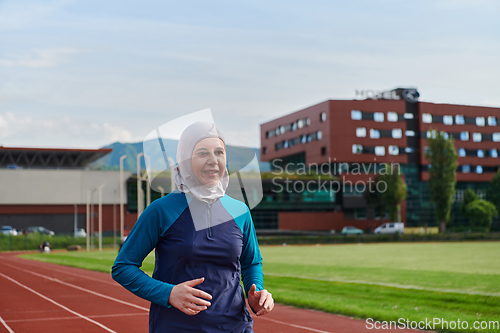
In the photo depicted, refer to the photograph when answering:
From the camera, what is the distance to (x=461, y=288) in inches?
600

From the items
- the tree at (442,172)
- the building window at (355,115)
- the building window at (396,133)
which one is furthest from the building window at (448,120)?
the tree at (442,172)

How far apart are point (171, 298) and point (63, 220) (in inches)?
3270

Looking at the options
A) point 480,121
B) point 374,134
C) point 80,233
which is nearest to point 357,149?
point 374,134

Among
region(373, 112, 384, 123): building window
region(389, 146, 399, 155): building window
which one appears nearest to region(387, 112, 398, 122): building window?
region(373, 112, 384, 123): building window

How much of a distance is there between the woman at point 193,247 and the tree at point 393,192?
7532 cm

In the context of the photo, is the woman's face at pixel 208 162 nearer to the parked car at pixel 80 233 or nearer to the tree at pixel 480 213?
the parked car at pixel 80 233

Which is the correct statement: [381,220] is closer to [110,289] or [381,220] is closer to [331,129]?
[331,129]

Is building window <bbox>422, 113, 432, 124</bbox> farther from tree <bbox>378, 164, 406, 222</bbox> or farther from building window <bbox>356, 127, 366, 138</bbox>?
tree <bbox>378, 164, 406, 222</bbox>

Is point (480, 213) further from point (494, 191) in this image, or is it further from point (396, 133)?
point (396, 133)

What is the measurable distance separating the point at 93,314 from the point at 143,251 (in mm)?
10151

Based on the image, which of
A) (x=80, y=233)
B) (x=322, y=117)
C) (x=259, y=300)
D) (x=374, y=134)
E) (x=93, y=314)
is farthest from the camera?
(x=374, y=134)

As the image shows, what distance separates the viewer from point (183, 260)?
276 cm

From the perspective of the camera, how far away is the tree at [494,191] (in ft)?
274

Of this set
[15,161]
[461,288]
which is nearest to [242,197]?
[461,288]
